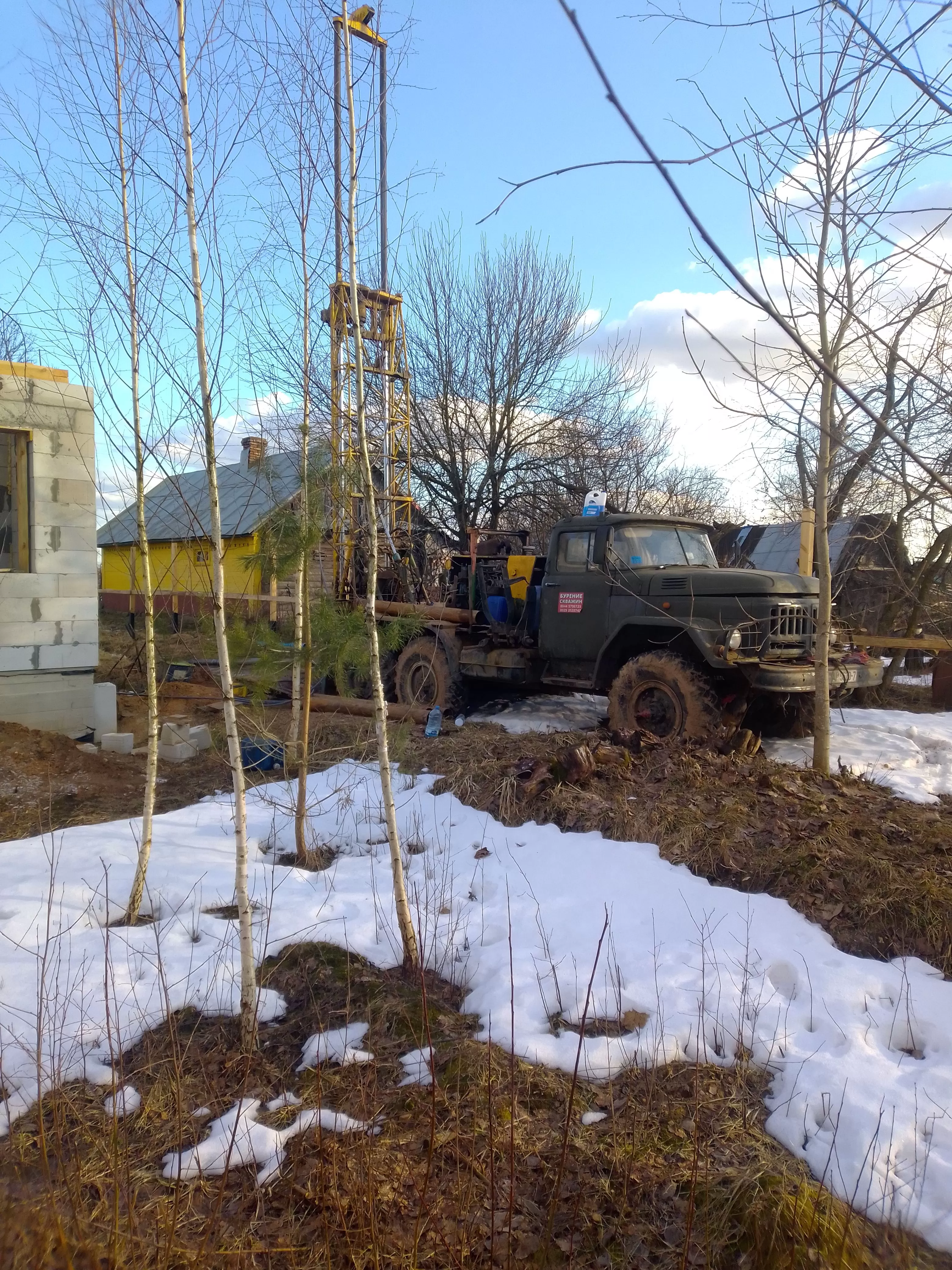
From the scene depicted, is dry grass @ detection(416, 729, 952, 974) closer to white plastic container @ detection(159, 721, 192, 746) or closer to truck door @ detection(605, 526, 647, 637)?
truck door @ detection(605, 526, 647, 637)

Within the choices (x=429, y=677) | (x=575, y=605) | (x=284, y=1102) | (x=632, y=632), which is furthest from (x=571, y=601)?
(x=284, y=1102)

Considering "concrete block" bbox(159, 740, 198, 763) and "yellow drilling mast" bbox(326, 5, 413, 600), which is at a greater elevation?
"yellow drilling mast" bbox(326, 5, 413, 600)

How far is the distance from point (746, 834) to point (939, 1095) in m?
2.10

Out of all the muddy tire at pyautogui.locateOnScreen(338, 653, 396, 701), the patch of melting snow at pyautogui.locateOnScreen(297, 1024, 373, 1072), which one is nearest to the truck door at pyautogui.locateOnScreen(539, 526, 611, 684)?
the muddy tire at pyautogui.locateOnScreen(338, 653, 396, 701)

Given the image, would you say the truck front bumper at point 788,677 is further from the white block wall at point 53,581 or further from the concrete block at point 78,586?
the white block wall at point 53,581

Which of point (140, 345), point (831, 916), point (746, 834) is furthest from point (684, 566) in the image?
point (140, 345)

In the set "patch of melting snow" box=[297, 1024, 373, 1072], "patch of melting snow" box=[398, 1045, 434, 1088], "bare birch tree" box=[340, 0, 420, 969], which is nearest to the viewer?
"patch of melting snow" box=[398, 1045, 434, 1088]

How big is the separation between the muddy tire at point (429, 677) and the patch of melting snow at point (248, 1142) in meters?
6.71

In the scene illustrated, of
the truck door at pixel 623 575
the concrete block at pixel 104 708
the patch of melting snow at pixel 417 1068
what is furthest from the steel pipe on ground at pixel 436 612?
the patch of melting snow at pixel 417 1068

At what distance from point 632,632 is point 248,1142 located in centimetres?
587

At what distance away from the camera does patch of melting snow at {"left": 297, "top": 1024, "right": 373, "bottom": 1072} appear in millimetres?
2949

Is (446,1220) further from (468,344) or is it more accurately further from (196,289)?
(468,344)

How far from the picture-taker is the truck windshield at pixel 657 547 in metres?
8.08

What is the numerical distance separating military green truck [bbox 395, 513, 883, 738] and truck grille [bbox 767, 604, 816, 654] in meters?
0.01
